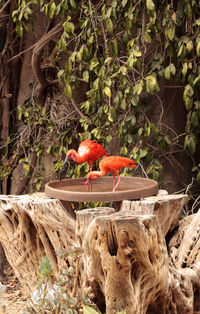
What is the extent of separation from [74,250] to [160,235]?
0.35 metres

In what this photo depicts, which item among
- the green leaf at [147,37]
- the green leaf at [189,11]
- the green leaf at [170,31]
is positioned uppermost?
the green leaf at [189,11]

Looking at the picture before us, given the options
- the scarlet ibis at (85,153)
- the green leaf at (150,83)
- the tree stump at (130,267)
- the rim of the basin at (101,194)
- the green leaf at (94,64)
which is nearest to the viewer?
the tree stump at (130,267)

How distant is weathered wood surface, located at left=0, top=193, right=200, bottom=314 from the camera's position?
168cm

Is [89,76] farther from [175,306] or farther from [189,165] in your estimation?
[175,306]

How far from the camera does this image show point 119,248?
1.66 meters

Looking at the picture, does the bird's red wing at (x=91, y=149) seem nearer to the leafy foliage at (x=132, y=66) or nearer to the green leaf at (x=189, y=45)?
the leafy foliage at (x=132, y=66)

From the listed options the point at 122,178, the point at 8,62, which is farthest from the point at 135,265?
the point at 8,62

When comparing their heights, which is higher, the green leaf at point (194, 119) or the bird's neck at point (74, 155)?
the green leaf at point (194, 119)

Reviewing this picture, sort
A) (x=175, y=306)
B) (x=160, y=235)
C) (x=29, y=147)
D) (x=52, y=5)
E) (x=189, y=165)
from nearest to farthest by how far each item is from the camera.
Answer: (x=160, y=235), (x=175, y=306), (x=52, y=5), (x=189, y=165), (x=29, y=147)

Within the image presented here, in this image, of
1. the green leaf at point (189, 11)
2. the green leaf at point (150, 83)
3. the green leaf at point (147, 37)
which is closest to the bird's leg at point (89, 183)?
the green leaf at point (150, 83)

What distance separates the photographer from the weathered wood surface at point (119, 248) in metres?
1.68

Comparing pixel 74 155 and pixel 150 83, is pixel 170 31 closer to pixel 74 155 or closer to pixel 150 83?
pixel 150 83

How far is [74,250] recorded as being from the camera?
1.67m

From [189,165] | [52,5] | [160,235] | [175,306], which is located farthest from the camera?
[189,165]
